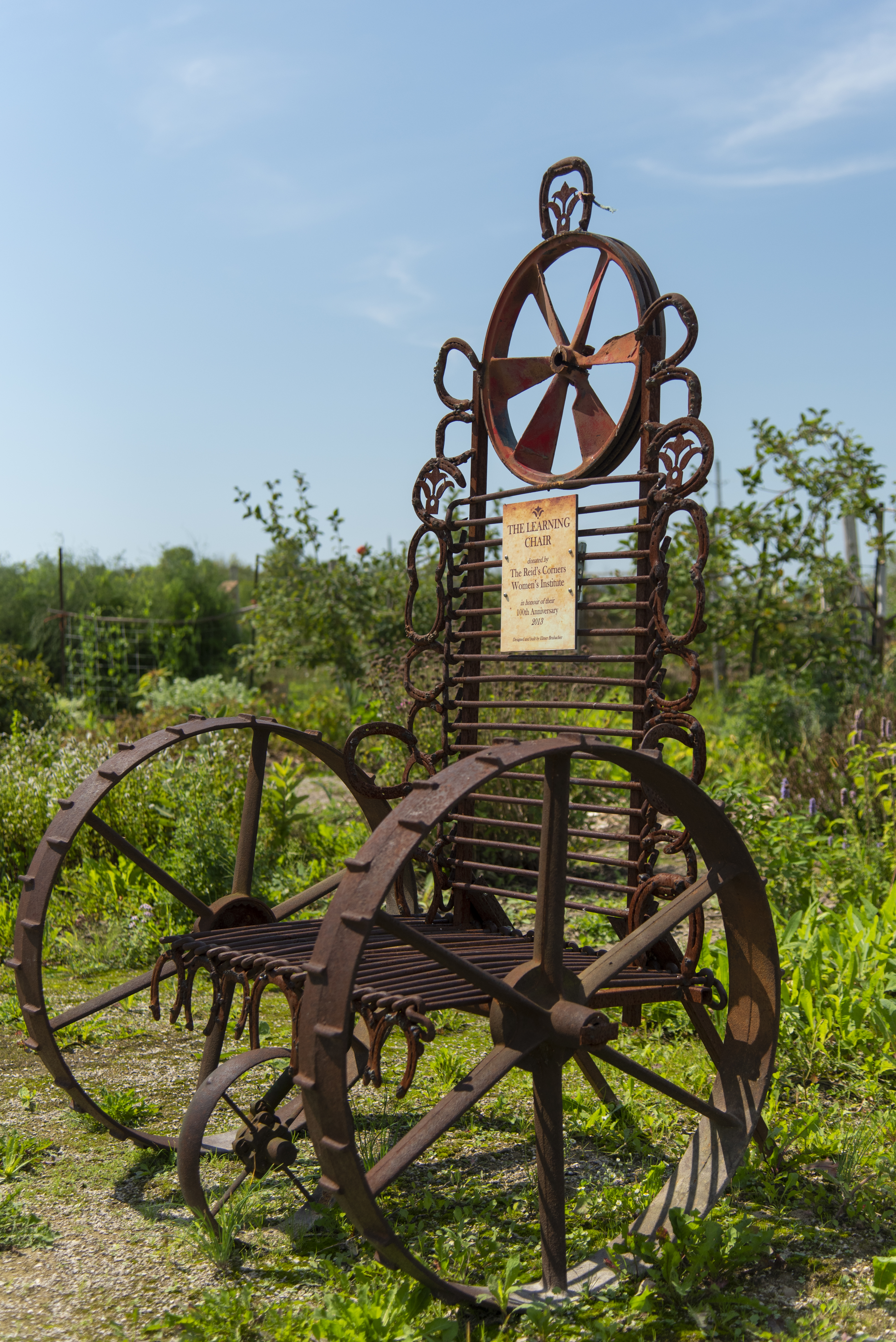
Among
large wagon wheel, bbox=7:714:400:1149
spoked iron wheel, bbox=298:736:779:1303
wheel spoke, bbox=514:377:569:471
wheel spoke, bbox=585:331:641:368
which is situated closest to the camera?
spoked iron wheel, bbox=298:736:779:1303

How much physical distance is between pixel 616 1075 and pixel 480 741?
3.85 feet

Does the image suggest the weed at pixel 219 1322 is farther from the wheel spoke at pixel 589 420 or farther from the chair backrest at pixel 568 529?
the wheel spoke at pixel 589 420

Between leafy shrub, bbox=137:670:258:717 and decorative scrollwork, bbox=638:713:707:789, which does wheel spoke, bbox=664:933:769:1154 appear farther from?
leafy shrub, bbox=137:670:258:717

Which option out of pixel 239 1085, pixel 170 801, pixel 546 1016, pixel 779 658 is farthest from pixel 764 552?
pixel 546 1016

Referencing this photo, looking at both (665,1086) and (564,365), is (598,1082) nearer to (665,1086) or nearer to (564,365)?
(665,1086)

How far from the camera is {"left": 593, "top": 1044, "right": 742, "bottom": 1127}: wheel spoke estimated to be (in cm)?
227

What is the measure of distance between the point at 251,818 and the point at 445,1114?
131cm

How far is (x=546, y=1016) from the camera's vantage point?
2.19 metres

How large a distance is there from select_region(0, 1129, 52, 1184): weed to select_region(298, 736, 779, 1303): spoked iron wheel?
1.17 meters

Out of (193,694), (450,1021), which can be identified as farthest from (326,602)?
(450,1021)

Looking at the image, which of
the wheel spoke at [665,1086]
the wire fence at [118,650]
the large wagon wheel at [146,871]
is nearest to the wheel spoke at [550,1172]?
the wheel spoke at [665,1086]

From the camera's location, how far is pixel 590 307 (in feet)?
10.4

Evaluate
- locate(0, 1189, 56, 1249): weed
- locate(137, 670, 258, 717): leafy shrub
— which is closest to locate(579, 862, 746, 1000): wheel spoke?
locate(0, 1189, 56, 1249): weed

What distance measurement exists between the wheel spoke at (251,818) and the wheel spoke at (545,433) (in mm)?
1169
